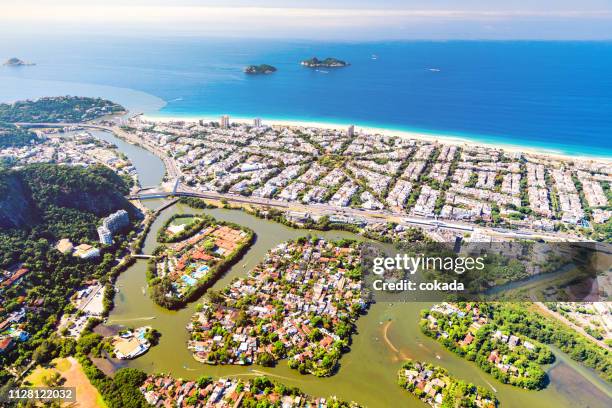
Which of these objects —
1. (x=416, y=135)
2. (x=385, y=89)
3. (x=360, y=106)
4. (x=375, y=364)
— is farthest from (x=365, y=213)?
(x=385, y=89)

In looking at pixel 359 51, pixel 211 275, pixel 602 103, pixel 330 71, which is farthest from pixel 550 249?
pixel 359 51

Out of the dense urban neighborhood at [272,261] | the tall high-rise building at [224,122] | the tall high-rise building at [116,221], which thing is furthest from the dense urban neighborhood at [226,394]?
the tall high-rise building at [224,122]

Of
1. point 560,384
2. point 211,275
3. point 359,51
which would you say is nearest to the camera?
point 560,384

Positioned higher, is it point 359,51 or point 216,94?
point 359,51

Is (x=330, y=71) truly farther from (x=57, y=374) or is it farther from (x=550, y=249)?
(x=57, y=374)

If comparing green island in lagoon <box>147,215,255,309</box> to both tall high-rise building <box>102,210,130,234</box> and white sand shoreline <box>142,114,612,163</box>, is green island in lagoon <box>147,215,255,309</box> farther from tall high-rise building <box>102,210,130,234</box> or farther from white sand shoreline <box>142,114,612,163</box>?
white sand shoreline <box>142,114,612,163</box>

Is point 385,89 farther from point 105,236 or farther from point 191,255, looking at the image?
point 105,236

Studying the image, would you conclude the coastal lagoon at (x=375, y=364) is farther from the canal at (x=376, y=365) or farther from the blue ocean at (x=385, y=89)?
the blue ocean at (x=385, y=89)
